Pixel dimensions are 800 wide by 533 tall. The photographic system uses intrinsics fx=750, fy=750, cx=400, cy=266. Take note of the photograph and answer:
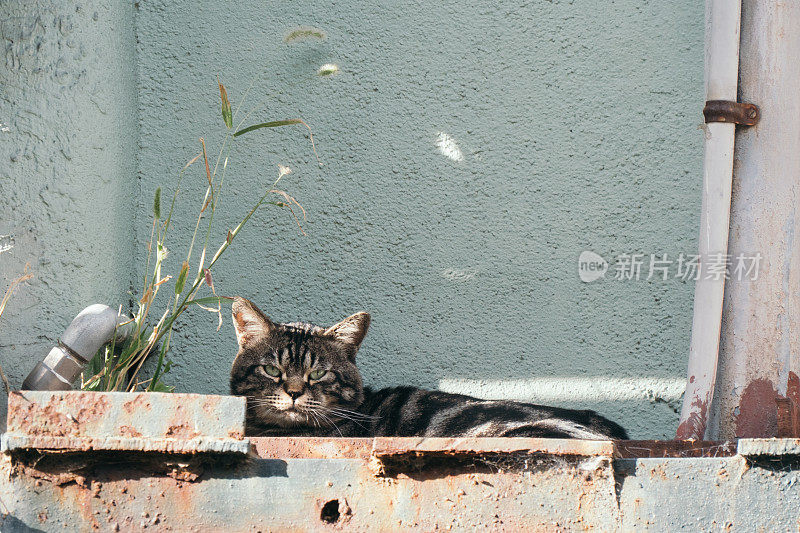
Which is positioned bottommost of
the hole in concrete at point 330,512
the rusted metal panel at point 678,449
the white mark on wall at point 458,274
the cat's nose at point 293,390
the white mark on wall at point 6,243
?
the hole in concrete at point 330,512

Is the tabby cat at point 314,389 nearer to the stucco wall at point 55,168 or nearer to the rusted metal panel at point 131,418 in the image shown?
the stucco wall at point 55,168

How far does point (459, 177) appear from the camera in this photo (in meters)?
3.10

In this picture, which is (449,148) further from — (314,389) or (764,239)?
(764,239)

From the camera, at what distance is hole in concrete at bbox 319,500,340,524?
154cm

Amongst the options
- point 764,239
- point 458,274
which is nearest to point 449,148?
point 458,274

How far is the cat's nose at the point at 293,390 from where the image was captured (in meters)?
2.74

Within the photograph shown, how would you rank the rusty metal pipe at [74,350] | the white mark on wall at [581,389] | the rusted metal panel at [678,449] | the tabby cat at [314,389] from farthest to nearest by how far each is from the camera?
the white mark on wall at [581,389] < the tabby cat at [314,389] < the rusty metal pipe at [74,350] < the rusted metal panel at [678,449]

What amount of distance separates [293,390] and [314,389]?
85 mm

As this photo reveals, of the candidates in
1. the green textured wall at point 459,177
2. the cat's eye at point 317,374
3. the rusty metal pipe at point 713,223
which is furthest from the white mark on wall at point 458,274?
the rusty metal pipe at point 713,223

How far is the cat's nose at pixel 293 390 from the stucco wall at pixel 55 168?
28.7 inches

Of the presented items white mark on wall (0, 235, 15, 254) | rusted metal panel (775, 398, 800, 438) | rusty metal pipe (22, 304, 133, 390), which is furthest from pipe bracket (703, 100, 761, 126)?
white mark on wall (0, 235, 15, 254)

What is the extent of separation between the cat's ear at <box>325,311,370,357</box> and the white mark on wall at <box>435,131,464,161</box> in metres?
0.79

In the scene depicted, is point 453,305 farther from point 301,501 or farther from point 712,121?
point 301,501

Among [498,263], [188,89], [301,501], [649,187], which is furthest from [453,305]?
[301,501]
